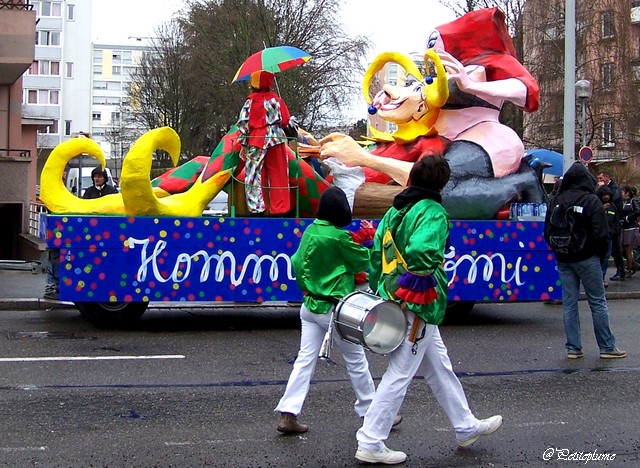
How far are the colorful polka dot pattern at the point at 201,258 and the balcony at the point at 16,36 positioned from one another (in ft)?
37.8

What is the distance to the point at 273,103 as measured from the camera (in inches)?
410

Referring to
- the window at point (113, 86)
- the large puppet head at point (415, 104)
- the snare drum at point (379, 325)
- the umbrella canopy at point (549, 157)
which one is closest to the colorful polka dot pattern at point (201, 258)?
the large puppet head at point (415, 104)

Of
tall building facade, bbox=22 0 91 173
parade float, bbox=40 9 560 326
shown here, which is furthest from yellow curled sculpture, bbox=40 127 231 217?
tall building facade, bbox=22 0 91 173

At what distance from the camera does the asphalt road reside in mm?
5582

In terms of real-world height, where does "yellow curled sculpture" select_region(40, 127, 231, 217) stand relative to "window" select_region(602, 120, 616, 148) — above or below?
below

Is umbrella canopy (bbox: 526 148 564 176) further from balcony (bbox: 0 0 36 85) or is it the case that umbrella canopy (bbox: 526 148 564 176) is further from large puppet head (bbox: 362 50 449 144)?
balcony (bbox: 0 0 36 85)

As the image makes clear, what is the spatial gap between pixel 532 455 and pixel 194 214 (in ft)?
18.8

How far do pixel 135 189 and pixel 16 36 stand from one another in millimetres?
12199

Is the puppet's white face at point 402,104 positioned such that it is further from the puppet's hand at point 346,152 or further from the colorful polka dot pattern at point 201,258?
the colorful polka dot pattern at point 201,258

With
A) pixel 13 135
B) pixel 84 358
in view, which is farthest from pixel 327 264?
pixel 13 135

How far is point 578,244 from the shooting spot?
8320 millimetres

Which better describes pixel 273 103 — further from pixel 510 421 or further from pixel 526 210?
pixel 510 421

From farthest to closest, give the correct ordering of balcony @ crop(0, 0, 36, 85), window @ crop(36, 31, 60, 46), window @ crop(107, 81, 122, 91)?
window @ crop(107, 81, 122, 91) < window @ crop(36, 31, 60, 46) < balcony @ crop(0, 0, 36, 85)

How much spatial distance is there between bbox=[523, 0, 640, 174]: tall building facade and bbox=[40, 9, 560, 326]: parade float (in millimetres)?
17973
